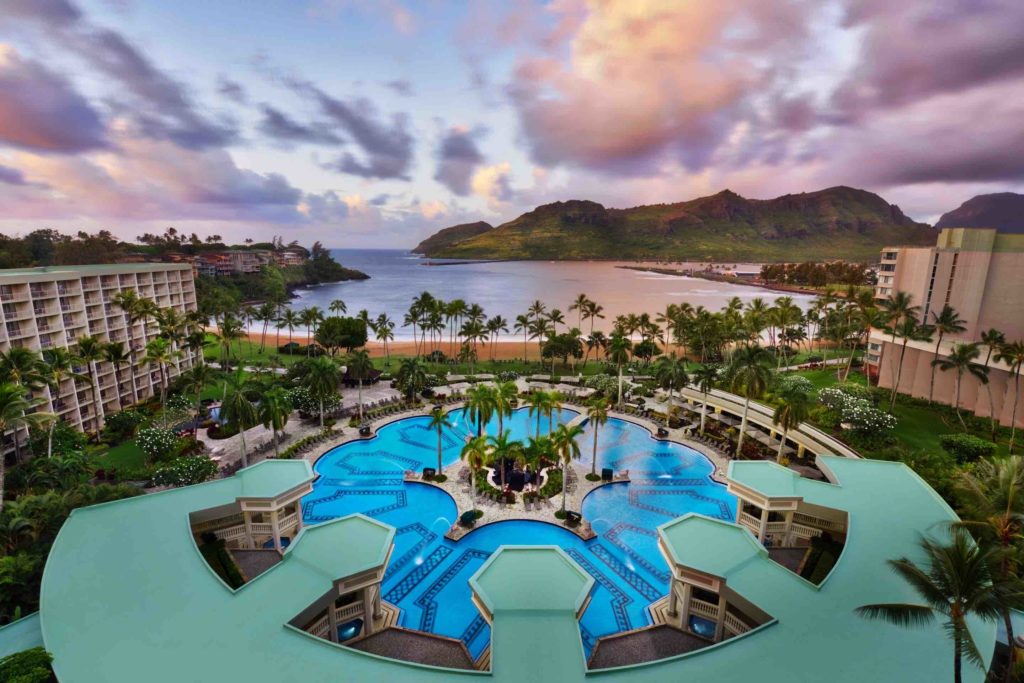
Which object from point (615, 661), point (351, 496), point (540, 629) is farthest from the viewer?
point (351, 496)

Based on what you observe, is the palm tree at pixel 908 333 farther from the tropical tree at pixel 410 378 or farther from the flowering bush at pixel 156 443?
the flowering bush at pixel 156 443

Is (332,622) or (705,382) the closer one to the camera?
(332,622)

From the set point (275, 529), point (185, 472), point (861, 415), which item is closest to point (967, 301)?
point (861, 415)

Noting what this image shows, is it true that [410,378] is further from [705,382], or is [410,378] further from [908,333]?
[908,333]

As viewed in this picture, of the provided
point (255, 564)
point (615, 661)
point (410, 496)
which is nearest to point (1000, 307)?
point (615, 661)

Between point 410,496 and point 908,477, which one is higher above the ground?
point 908,477

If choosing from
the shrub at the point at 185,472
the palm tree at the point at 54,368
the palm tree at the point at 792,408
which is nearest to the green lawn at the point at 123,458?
the palm tree at the point at 54,368

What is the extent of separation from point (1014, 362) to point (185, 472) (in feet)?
212

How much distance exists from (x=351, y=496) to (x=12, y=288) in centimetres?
3379

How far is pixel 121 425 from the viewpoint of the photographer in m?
40.5

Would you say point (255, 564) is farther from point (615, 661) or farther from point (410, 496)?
point (615, 661)

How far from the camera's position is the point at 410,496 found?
3347cm

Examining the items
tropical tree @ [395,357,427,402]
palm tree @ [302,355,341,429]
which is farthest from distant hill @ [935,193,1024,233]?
palm tree @ [302,355,341,429]

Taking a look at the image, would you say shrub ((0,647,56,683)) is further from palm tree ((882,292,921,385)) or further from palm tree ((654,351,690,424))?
palm tree ((882,292,921,385))
